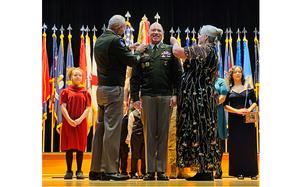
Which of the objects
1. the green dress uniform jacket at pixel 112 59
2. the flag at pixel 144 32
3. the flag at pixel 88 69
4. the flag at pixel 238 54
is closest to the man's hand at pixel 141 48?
the green dress uniform jacket at pixel 112 59

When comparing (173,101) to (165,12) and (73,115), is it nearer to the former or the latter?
(73,115)

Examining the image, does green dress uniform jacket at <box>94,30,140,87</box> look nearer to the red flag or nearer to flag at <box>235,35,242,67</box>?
the red flag

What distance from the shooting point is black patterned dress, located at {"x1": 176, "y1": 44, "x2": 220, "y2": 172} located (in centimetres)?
479

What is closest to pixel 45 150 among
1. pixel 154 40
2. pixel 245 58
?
pixel 245 58

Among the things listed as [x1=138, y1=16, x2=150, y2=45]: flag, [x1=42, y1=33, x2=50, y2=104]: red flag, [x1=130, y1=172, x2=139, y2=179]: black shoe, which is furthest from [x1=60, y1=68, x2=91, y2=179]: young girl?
[x1=42, y1=33, x2=50, y2=104]: red flag

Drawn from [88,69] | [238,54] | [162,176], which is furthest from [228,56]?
[162,176]

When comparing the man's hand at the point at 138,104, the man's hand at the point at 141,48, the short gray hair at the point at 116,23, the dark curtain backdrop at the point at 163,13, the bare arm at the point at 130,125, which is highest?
the dark curtain backdrop at the point at 163,13

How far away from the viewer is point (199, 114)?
4.82 m

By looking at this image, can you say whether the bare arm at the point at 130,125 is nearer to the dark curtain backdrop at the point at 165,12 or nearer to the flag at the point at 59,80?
the flag at the point at 59,80

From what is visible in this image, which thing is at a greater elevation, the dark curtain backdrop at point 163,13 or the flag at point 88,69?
the dark curtain backdrop at point 163,13

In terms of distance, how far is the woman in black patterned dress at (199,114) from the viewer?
479 cm

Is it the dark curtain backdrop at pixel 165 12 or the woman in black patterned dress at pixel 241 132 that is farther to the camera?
the dark curtain backdrop at pixel 165 12

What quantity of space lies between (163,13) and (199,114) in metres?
6.17
